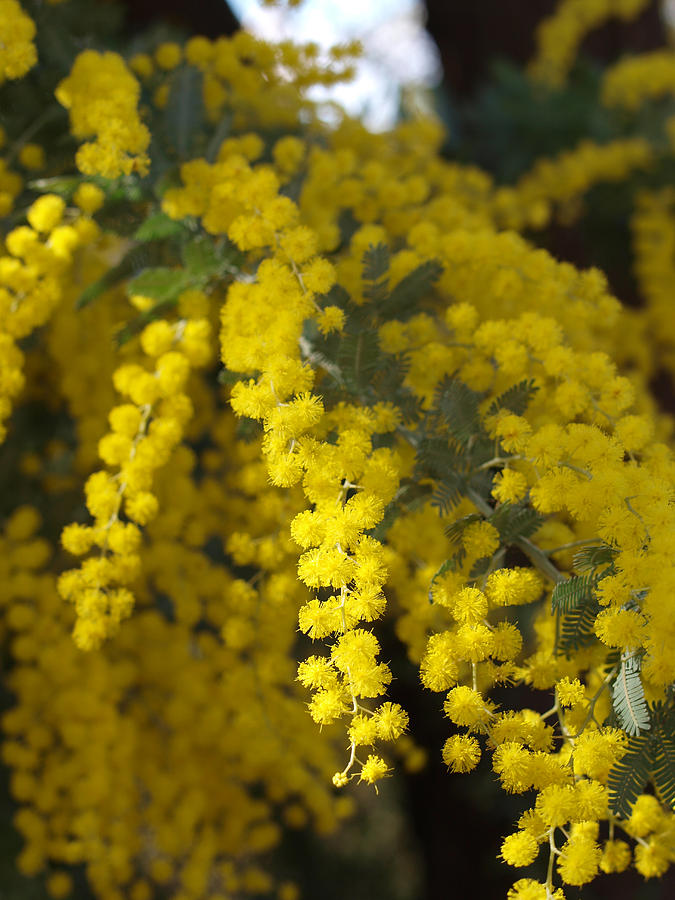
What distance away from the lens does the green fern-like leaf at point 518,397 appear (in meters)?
1.10

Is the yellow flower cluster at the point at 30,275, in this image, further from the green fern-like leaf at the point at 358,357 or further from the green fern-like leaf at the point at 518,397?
the green fern-like leaf at the point at 518,397

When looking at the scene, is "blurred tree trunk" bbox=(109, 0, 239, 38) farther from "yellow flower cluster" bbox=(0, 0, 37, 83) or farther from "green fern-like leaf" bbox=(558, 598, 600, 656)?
"green fern-like leaf" bbox=(558, 598, 600, 656)

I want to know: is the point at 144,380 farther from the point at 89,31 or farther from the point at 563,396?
the point at 89,31

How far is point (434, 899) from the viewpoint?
311 centimetres

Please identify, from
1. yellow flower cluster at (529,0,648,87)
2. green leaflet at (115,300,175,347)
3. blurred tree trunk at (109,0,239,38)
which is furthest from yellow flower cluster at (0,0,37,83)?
yellow flower cluster at (529,0,648,87)

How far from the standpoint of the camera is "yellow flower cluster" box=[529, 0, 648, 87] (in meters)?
2.86

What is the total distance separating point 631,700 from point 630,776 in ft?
0.27

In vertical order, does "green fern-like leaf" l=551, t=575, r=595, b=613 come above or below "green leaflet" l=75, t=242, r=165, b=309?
below

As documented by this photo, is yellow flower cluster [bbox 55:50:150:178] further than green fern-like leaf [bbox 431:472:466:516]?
Yes

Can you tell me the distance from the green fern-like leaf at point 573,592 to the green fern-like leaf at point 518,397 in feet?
0.95

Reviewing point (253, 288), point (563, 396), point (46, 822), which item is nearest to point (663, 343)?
point (563, 396)

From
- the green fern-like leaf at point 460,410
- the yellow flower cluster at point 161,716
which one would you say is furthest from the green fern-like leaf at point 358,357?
the yellow flower cluster at point 161,716

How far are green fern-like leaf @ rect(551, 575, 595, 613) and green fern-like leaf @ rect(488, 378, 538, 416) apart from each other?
290 mm

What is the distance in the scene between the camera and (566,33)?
2.92 metres
